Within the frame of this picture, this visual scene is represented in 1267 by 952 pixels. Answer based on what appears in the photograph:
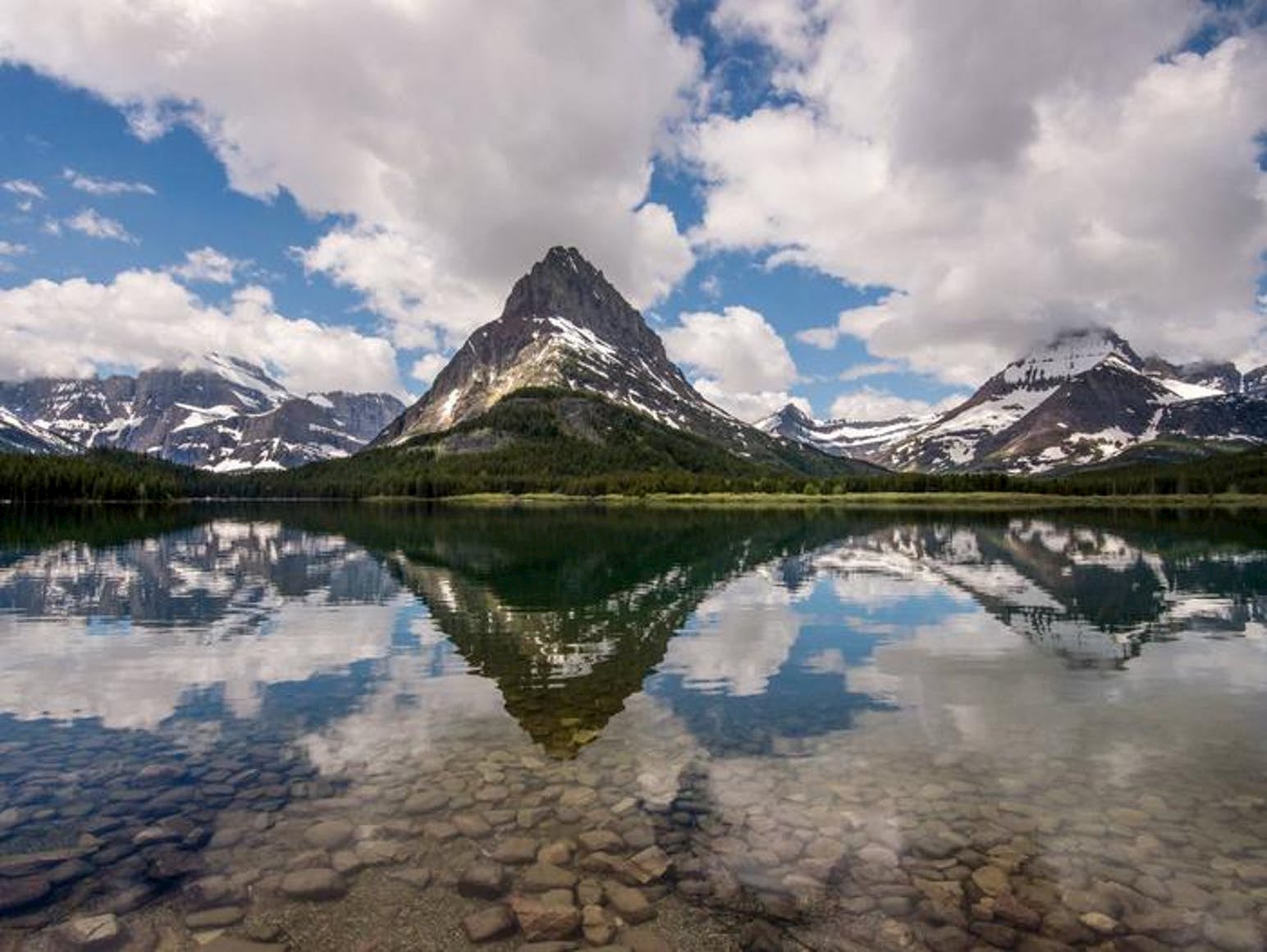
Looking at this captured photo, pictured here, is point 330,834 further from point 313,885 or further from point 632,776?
point 632,776

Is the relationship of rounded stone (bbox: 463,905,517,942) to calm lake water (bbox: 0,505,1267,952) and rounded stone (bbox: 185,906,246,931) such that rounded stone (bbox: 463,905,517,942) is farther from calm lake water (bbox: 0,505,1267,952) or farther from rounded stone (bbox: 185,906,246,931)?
rounded stone (bbox: 185,906,246,931)

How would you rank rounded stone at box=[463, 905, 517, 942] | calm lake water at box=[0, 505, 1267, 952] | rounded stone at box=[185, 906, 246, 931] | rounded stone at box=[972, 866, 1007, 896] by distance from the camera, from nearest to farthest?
→ rounded stone at box=[463, 905, 517, 942]
rounded stone at box=[185, 906, 246, 931]
calm lake water at box=[0, 505, 1267, 952]
rounded stone at box=[972, 866, 1007, 896]

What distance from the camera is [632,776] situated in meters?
22.0

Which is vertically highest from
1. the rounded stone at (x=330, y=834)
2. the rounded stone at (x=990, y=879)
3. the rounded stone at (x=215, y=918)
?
the rounded stone at (x=990, y=879)

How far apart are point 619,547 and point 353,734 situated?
81921mm

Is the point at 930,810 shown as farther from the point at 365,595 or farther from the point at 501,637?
the point at 365,595

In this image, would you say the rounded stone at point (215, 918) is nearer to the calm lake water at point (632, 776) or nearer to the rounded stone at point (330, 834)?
the calm lake water at point (632, 776)

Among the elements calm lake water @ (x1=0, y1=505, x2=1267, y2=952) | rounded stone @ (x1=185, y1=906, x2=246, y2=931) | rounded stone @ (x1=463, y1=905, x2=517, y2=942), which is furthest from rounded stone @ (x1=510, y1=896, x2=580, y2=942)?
rounded stone @ (x1=185, y1=906, x2=246, y2=931)

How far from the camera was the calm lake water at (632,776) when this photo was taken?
14.8 m

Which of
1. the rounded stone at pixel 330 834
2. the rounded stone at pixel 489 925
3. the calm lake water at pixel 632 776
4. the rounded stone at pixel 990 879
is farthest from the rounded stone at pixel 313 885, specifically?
the rounded stone at pixel 990 879

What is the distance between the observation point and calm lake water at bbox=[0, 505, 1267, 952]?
1481cm

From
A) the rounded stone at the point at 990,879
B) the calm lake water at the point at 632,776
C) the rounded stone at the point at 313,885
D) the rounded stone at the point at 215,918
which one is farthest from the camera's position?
the rounded stone at the point at 990,879

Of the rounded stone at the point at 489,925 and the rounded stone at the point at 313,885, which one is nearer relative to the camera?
the rounded stone at the point at 489,925

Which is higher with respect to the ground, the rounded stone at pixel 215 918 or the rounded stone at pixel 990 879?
the rounded stone at pixel 990 879
